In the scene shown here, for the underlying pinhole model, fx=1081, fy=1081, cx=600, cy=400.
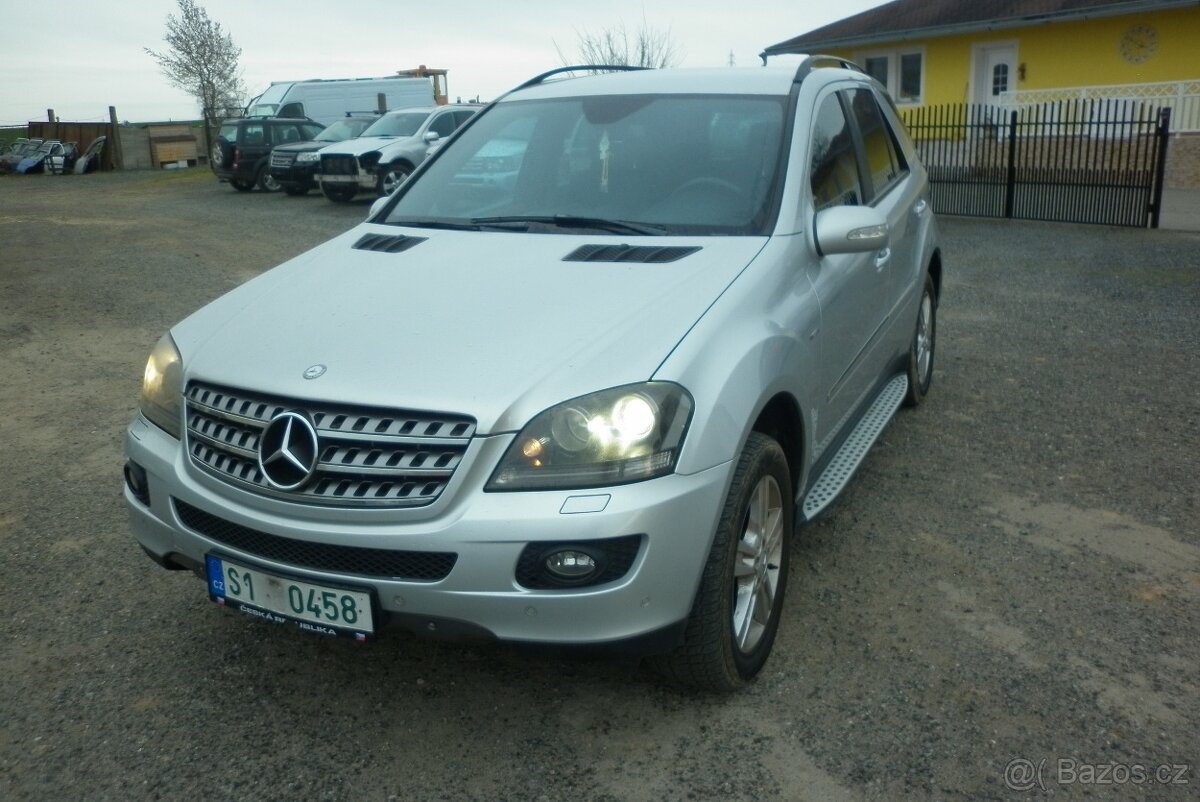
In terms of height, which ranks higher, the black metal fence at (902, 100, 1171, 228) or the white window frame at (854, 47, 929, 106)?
the white window frame at (854, 47, 929, 106)

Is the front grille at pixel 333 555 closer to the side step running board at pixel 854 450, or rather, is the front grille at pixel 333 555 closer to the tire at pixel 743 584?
the tire at pixel 743 584

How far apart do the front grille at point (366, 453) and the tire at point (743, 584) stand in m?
0.74

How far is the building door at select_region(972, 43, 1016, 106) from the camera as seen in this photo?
24.4m

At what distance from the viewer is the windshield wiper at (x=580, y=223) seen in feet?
12.3

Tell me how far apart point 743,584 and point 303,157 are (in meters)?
19.0

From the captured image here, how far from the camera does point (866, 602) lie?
3.74 m

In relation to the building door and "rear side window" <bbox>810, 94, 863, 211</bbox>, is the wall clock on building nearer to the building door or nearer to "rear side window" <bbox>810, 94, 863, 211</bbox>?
the building door

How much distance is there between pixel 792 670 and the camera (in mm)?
3312

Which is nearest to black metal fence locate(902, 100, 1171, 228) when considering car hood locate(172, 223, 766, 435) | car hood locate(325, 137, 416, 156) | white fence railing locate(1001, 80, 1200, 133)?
white fence railing locate(1001, 80, 1200, 133)

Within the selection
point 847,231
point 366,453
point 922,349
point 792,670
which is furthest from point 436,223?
point 922,349

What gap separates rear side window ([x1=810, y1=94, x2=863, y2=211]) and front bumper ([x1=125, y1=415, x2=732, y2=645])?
164 cm

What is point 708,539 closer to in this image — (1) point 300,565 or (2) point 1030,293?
(1) point 300,565

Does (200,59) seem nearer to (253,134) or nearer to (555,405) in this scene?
(253,134)
